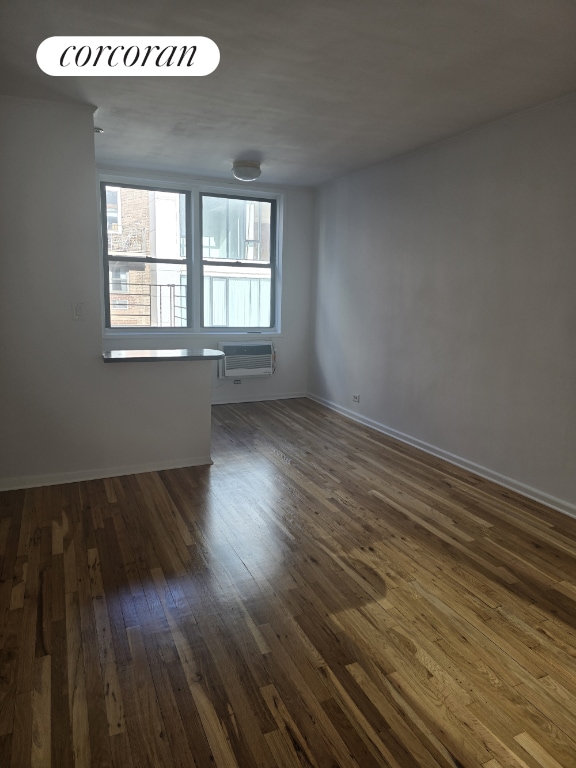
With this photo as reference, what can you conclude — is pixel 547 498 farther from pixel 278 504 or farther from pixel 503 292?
pixel 278 504

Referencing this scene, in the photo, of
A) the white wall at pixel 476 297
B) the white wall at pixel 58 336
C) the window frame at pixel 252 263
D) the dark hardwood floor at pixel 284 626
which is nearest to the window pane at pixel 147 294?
the window frame at pixel 252 263

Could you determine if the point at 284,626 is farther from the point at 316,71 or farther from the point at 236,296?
the point at 236,296

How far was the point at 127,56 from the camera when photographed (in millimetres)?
2564

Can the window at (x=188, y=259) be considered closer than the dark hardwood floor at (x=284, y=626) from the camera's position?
No

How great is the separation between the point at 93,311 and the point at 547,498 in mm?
3321

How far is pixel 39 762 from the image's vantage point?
1.45m

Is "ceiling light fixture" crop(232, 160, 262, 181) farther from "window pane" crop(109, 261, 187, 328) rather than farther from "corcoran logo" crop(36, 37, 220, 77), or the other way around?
"corcoran logo" crop(36, 37, 220, 77)

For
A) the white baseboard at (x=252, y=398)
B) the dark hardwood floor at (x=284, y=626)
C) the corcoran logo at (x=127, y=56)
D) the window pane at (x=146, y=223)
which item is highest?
the corcoran logo at (x=127, y=56)

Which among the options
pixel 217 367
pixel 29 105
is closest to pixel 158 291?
pixel 217 367

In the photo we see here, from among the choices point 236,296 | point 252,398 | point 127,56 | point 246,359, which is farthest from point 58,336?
point 252,398

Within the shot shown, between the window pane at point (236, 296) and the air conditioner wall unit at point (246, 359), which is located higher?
the window pane at point (236, 296)

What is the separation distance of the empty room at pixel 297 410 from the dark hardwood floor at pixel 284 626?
0.04 ft

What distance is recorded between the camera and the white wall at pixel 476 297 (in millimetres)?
3186

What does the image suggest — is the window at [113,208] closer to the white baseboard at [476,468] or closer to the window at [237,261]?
the window at [237,261]
